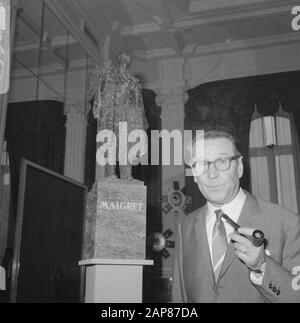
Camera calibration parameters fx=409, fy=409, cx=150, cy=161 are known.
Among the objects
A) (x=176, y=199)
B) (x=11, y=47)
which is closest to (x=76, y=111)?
(x=11, y=47)

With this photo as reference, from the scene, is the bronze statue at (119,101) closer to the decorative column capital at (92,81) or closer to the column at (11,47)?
the column at (11,47)

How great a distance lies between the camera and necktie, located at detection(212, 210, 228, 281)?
85.7 inches

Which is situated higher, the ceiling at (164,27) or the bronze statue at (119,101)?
the ceiling at (164,27)

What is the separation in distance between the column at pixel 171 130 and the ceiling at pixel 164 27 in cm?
59

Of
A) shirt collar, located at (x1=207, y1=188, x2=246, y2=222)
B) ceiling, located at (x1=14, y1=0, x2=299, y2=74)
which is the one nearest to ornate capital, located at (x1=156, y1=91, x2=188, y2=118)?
ceiling, located at (x1=14, y1=0, x2=299, y2=74)

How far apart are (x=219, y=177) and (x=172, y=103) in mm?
3276

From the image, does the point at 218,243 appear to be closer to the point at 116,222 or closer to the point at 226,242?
the point at 226,242

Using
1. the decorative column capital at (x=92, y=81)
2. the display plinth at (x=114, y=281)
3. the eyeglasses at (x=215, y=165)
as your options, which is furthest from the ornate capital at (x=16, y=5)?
the eyeglasses at (x=215, y=165)

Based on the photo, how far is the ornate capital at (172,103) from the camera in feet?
17.7

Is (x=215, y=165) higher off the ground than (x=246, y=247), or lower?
higher

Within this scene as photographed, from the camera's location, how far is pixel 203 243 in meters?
2.23
